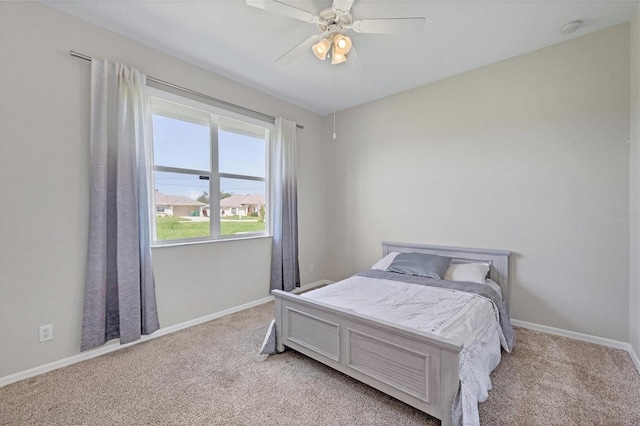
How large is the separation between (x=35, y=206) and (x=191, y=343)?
1.65 metres

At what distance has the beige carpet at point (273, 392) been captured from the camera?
63.6 inches

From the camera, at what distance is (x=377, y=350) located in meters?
1.75

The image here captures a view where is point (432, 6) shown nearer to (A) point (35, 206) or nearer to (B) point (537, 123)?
(B) point (537, 123)

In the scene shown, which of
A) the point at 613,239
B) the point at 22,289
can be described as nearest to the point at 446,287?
the point at 613,239

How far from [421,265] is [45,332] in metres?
3.34

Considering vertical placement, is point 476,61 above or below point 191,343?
above

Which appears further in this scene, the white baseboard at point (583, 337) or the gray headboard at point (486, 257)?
the gray headboard at point (486, 257)

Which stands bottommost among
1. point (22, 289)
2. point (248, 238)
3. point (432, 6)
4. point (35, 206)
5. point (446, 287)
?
point (446, 287)

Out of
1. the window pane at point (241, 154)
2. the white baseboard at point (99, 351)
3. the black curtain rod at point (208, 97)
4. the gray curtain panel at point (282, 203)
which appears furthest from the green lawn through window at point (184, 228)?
the black curtain rod at point (208, 97)

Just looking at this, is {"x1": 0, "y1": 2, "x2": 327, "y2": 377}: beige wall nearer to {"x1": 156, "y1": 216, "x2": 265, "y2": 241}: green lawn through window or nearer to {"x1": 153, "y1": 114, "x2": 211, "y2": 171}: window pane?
{"x1": 153, "y1": 114, "x2": 211, "y2": 171}: window pane

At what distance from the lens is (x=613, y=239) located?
7.86 feet

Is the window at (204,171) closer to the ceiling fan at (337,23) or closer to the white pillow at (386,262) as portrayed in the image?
the ceiling fan at (337,23)

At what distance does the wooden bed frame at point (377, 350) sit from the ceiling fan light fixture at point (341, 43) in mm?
1994

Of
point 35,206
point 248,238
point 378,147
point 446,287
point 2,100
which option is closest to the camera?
point 2,100
